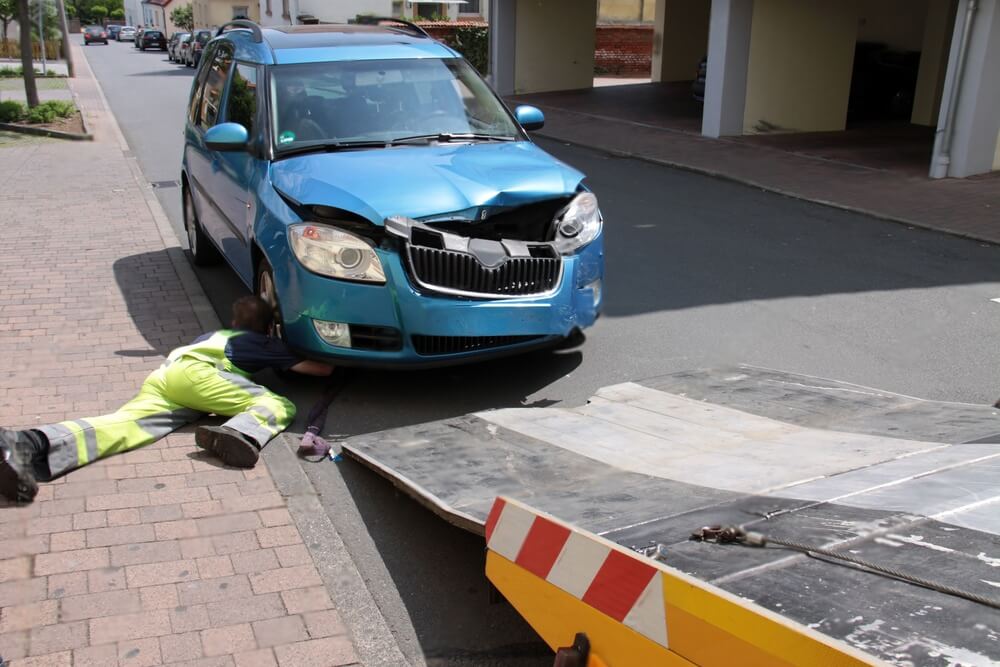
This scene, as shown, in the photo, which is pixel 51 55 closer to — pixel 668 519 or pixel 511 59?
pixel 511 59

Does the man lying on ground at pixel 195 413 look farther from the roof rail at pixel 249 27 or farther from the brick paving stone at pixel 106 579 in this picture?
the roof rail at pixel 249 27

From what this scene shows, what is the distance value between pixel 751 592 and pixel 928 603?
1.35 ft

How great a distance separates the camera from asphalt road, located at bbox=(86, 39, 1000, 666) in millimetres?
3898

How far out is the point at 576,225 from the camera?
5789 millimetres

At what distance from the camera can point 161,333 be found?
22.4 feet

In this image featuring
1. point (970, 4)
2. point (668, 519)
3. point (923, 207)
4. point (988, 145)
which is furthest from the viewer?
point (988, 145)

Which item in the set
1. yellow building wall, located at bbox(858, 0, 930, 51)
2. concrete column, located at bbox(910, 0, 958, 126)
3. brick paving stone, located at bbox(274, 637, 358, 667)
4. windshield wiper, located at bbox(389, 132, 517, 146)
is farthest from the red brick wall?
brick paving stone, located at bbox(274, 637, 358, 667)

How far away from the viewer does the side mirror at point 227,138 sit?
623cm

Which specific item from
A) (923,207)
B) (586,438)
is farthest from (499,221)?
(923,207)

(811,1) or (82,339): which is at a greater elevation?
(811,1)

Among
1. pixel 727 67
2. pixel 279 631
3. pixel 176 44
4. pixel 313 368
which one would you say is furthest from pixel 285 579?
pixel 176 44

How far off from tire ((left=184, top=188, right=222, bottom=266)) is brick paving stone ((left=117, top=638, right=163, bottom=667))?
17.9ft

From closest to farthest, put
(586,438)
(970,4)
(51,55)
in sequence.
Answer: (586,438) < (970,4) < (51,55)

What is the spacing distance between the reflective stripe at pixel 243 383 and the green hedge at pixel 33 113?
17.4 meters
